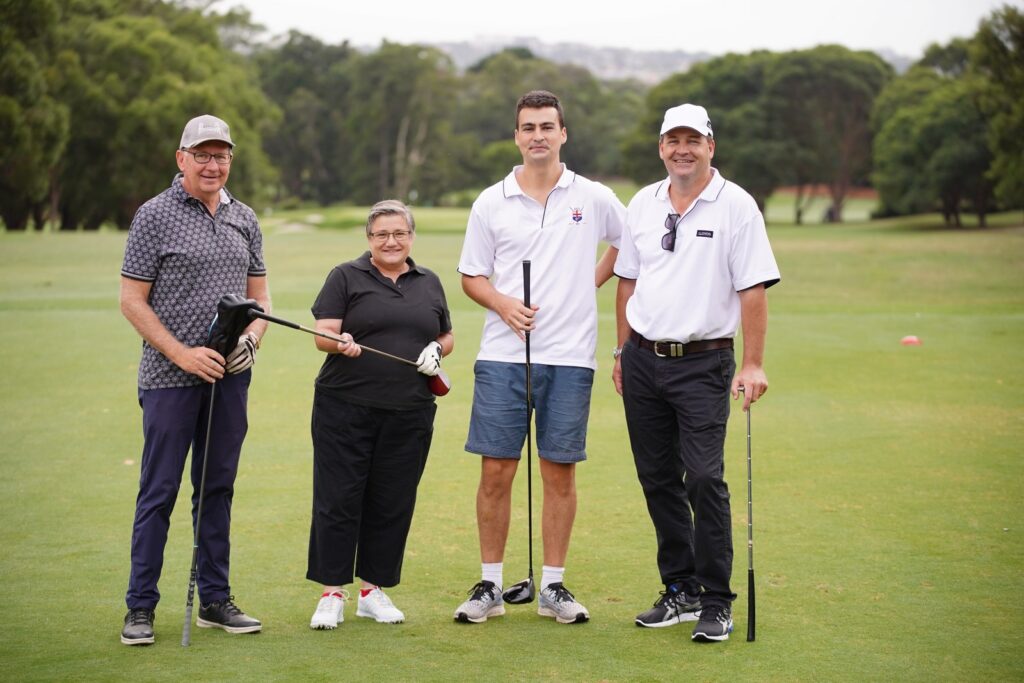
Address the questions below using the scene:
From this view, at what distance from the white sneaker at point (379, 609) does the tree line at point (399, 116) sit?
4138cm

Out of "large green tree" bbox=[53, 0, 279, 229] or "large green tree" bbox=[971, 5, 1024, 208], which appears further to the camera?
"large green tree" bbox=[53, 0, 279, 229]

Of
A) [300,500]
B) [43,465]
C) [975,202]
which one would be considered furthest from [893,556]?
[975,202]

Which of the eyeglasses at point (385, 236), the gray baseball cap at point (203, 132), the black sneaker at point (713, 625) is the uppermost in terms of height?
the gray baseball cap at point (203, 132)

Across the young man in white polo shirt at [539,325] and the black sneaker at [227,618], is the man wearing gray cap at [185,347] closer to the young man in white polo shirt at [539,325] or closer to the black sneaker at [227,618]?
the black sneaker at [227,618]

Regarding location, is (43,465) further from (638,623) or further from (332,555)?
(638,623)

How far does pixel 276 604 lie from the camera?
222 inches

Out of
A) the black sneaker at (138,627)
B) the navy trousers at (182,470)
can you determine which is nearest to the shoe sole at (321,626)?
the navy trousers at (182,470)

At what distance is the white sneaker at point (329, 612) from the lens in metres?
5.30

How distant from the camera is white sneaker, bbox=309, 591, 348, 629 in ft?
17.4

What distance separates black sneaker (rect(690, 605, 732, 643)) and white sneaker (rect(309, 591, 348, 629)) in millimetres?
1506

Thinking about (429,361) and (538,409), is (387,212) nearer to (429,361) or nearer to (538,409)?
(429,361)

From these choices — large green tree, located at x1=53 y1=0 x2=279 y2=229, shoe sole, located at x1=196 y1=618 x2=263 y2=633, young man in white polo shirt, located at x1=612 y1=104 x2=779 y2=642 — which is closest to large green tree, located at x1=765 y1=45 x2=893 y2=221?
large green tree, located at x1=53 y1=0 x2=279 y2=229

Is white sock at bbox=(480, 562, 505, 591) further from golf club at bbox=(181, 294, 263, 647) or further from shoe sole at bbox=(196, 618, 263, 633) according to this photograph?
golf club at bbox=(181, 294, 263, 647)

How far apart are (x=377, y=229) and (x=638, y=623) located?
2.03 metres
